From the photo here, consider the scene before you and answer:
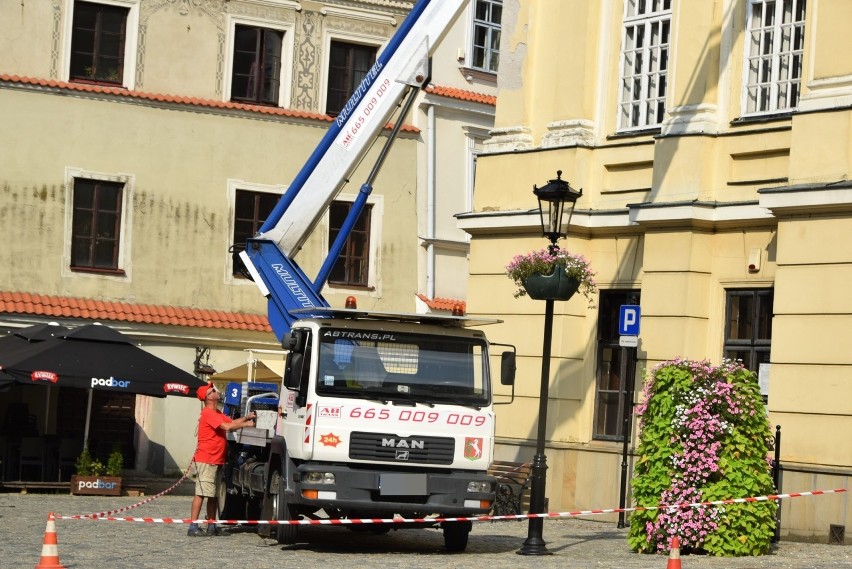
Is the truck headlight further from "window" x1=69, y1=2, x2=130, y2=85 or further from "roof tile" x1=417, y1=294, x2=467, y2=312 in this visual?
"roof tile" x1=417, y1=294, x2=467, y2=312

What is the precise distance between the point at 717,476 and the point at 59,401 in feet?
55.5

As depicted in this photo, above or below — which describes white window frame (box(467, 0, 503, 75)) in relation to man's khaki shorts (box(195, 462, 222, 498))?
above

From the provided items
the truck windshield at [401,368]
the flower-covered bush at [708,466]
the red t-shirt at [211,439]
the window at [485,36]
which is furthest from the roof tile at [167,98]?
the flower-covered bush at [708,466]

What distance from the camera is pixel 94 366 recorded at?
82.9 ft

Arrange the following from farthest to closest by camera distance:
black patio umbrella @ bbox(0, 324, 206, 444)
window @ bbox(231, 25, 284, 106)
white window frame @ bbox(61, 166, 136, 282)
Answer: window @ bbox(231, 25, 284, 106) → white window frame @ bbox(61, 166, 136, 282) → black patio umbrella @ bbox(0, 324, 206, 444)

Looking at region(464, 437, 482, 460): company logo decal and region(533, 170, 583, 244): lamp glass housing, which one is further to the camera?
region(533, 170, 583, 244): lamp glass housing

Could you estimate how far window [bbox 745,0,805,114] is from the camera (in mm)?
20672

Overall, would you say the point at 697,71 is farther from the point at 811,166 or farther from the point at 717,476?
the point at 717,476

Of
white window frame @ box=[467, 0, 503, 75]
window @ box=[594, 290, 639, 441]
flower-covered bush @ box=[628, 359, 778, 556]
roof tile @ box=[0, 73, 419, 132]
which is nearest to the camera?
flower-covered bush @ box=[628, 359, 778, 556]

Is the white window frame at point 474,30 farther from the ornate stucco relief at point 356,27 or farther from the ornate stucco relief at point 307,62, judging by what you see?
the ornate stucco relief at point 307,62

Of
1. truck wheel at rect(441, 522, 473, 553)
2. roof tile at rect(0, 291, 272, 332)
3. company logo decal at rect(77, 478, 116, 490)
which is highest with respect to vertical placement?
roof tile at rect(0, 291, 272, 332)

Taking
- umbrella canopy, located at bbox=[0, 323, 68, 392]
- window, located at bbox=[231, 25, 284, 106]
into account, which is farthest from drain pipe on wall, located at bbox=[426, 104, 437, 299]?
umbrella canopy, located at bbox=[0, 323, 68, 392]

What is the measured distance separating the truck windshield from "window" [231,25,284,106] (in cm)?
1656

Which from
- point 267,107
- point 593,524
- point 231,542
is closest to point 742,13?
point 593,524
